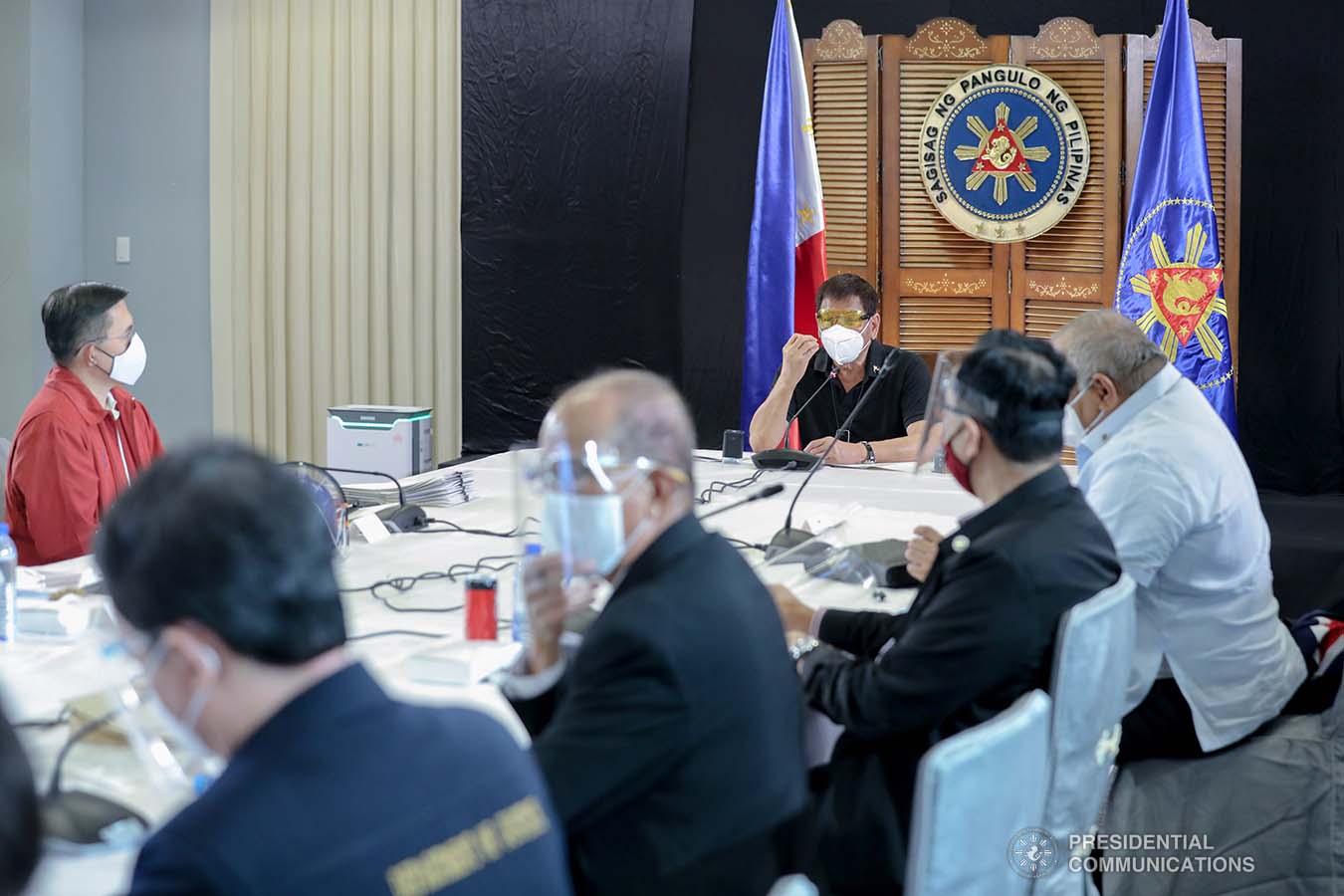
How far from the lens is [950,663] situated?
5.76ft

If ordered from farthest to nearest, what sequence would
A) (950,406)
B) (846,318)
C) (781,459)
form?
(846,318) < (781,459) < (950,406)

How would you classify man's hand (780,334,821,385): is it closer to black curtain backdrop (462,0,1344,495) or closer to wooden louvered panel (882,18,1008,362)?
wooden louvered panel (882,18,1008,362)

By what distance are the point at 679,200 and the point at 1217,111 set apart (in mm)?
2012

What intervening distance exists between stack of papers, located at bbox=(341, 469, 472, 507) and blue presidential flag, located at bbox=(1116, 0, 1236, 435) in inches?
98.6

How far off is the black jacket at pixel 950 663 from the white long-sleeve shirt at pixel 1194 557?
0.48 meters

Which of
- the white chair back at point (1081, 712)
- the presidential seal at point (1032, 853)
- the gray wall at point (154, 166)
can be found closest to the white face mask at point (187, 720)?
the presidential seal at point (1032, 853)

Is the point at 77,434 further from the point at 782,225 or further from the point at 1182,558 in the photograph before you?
the point at 782,225

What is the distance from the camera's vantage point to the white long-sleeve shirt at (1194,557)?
237 cm


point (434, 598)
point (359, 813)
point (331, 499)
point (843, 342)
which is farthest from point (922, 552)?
point (843, 342)

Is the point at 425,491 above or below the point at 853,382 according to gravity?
below

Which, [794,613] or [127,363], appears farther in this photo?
[127,363]

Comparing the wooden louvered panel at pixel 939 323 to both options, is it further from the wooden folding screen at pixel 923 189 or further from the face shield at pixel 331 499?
the face shield at pixel 331 499

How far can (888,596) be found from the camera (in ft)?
8.03

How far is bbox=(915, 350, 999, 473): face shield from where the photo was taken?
2.00 metres
